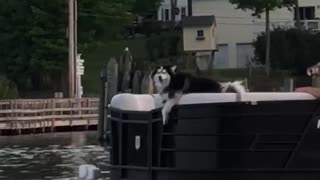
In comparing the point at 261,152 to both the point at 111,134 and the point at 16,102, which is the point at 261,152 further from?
the point at 16,102

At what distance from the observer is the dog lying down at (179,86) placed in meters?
9.91

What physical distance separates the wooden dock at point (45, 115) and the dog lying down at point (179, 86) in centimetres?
3313

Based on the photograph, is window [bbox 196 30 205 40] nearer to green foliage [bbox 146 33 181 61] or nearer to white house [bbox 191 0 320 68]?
green foliage [bbox 146 33 181 61]

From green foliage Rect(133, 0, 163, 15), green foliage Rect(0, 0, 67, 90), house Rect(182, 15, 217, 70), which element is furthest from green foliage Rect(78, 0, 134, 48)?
green foliage Rect(133, 0, 163, 15)

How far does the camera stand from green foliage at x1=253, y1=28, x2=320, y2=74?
60344 millimetres

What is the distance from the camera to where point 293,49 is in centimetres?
6116

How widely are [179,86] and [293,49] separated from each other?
51979mm

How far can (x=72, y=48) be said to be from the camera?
51.9m

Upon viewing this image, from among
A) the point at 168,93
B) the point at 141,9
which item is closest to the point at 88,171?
the point at 168,93

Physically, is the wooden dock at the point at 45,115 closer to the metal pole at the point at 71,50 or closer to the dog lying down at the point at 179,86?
the metal pole at the point at 71,50

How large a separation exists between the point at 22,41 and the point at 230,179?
53906 millimetres

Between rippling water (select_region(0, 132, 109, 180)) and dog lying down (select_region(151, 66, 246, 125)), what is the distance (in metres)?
6.91

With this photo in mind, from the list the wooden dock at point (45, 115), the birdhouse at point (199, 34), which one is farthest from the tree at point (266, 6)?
the wooden dock at point (45, 115)

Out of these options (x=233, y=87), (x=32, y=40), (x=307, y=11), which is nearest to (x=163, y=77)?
(x=233, y=87)
